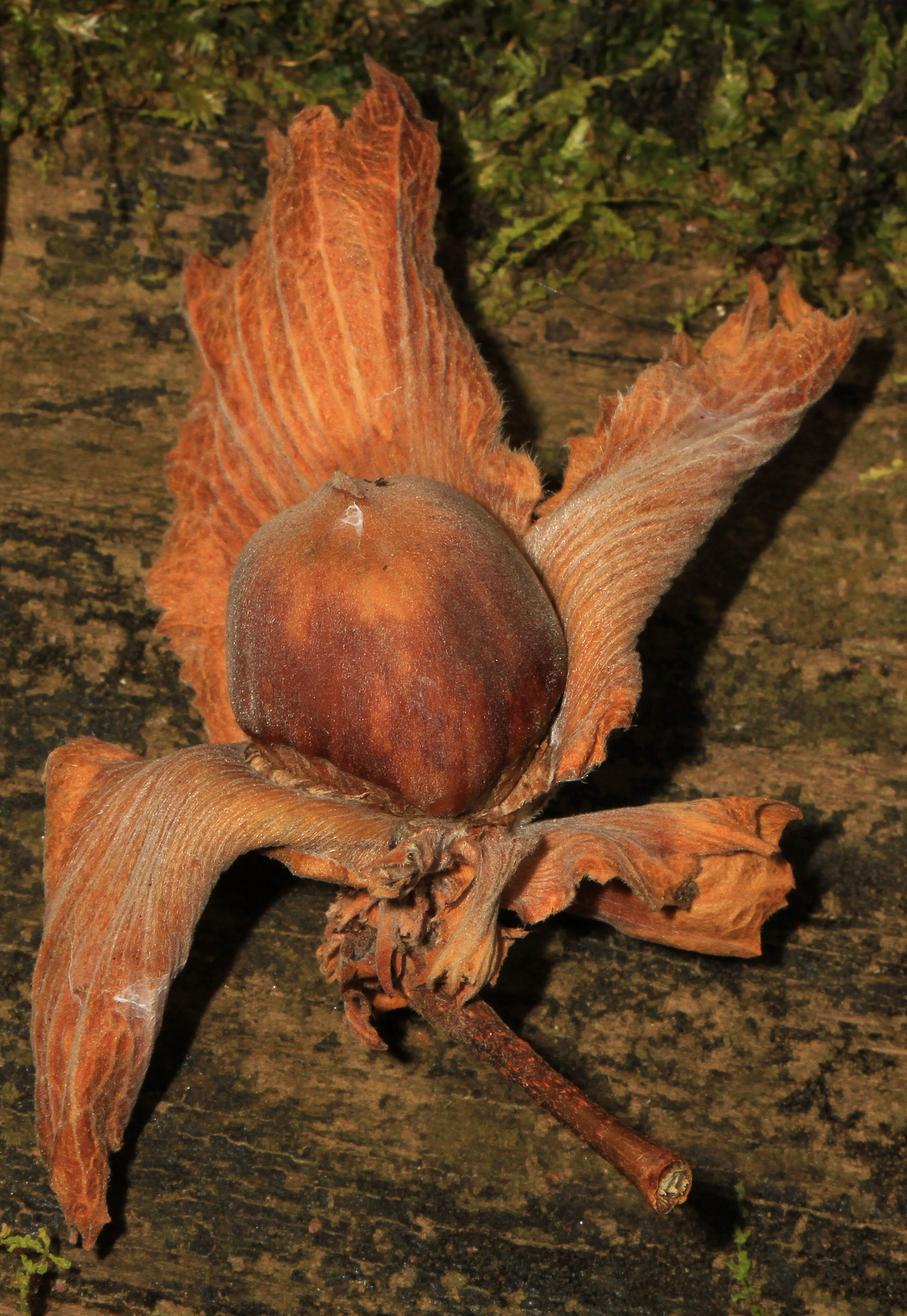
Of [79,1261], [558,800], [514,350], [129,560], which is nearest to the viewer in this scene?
[79,1261]

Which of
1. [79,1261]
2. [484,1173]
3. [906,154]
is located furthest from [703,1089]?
[906,154]

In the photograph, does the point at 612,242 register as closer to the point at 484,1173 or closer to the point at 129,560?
the point at 129,560

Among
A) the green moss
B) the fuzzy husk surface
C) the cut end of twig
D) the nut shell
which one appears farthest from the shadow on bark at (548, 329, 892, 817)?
the cut end of twig

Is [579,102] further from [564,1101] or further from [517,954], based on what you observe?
[564,1101]

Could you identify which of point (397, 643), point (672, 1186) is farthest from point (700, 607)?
point (672, 1186)

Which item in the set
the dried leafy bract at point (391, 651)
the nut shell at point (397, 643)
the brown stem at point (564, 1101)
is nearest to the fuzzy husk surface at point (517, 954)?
the dried leafy bract at point (391, 651)

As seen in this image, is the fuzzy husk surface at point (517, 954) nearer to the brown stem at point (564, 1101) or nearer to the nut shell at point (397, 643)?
the brown stem at point (564, 1101)
